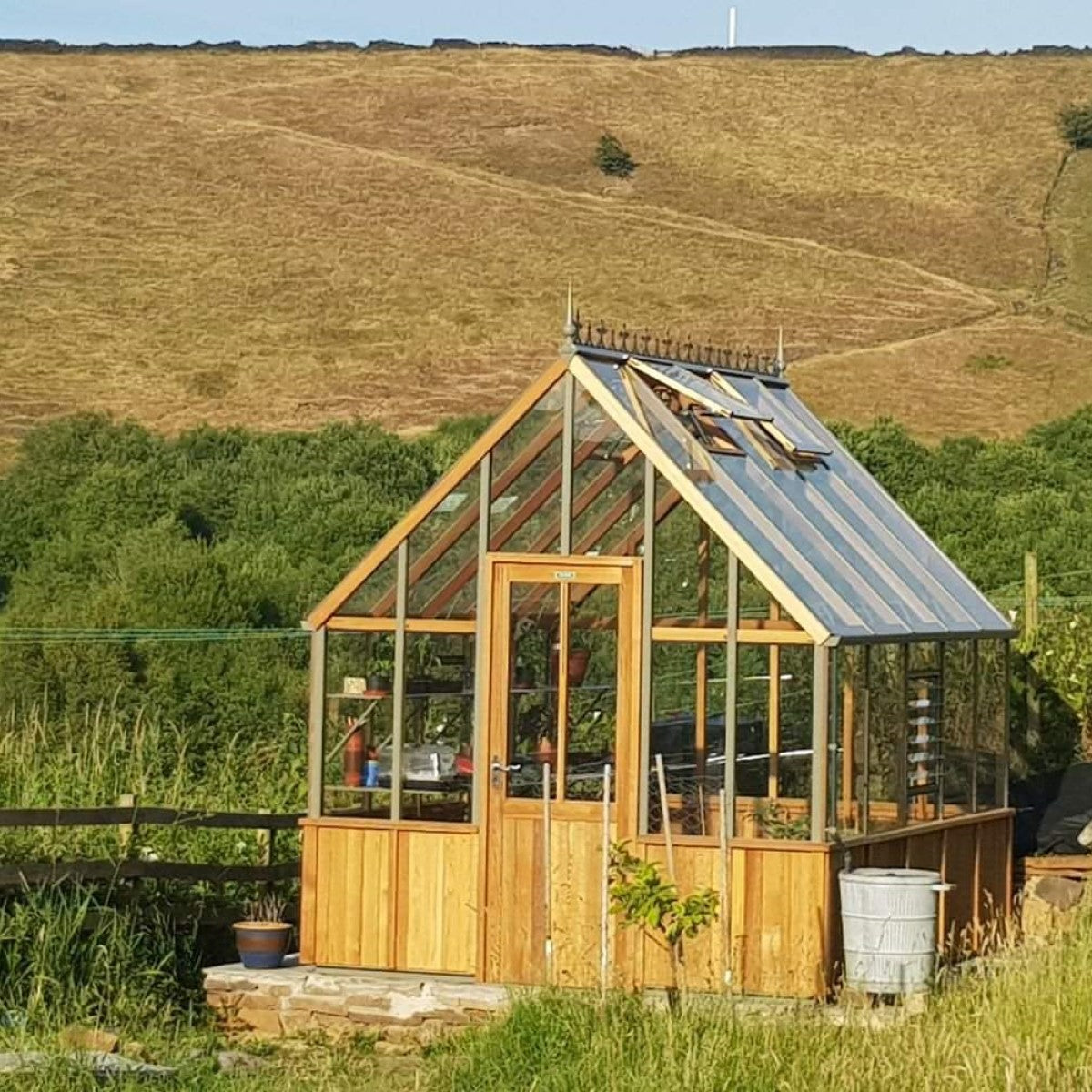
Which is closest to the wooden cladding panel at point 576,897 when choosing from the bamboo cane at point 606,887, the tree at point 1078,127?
the bamboo cane at point 606,887

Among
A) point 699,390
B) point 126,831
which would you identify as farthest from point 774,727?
point 126,831

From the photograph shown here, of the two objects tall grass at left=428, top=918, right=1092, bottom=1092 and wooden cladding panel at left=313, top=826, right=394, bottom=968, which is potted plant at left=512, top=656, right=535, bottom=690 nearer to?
wooden cladding panel at left=313, top=826, right=394, bottom=968

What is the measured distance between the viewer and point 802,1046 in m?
10.3

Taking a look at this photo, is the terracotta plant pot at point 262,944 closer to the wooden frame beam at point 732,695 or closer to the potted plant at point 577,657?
the potted plant at point 577,657

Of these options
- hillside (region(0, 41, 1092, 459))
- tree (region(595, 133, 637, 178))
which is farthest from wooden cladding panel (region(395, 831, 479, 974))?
tree (region(595, 133, 637, 178))

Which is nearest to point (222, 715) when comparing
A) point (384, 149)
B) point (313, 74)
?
point (384, 149)

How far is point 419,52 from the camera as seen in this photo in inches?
3410

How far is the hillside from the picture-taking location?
5772cm

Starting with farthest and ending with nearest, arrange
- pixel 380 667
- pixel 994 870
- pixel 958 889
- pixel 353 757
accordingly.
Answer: pixel 994 870, pixel 958 889, pixel 380 667, pixel 353 757

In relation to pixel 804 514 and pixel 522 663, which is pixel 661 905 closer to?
pixel 522 663

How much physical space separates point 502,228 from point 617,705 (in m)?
56.5

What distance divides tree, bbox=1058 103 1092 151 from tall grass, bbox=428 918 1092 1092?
68.6 meters

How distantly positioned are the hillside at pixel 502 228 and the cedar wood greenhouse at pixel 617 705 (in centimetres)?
3752

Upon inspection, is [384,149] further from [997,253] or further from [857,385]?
[857,385]
